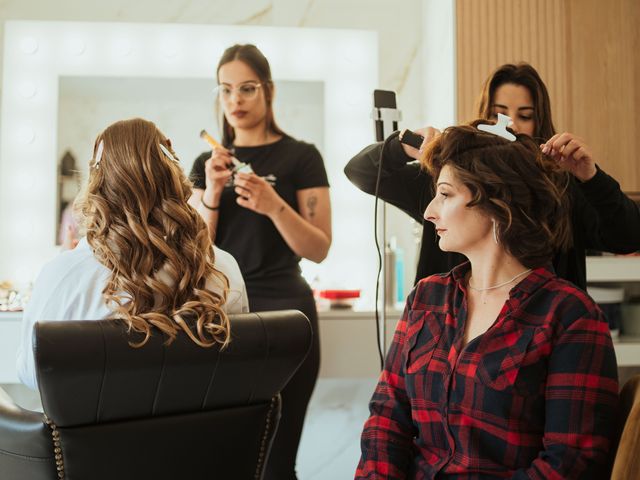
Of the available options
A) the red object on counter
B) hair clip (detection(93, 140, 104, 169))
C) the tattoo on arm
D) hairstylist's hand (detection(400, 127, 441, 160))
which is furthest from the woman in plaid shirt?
the red object on counter

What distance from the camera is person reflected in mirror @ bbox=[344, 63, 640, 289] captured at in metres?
1.31

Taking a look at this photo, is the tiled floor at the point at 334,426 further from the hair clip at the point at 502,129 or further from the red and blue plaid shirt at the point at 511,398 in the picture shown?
the hair clip at the point at 502,129

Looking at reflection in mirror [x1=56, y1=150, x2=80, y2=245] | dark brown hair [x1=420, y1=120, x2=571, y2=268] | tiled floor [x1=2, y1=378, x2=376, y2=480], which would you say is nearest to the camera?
dark brown hair [x1=420, y1=120, x2=571, y2=268]

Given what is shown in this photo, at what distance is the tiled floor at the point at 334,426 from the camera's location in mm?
2635

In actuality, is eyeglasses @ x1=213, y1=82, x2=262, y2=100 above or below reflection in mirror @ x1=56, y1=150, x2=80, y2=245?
above

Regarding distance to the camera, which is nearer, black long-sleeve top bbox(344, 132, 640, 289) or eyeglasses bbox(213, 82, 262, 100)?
black long-sleeve top bbox(344, 132, 640, 289)

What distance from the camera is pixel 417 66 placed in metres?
2.63

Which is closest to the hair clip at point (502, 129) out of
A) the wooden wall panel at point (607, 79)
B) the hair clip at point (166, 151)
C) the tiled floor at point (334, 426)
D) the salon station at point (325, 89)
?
the hair clip at point (166, 151)

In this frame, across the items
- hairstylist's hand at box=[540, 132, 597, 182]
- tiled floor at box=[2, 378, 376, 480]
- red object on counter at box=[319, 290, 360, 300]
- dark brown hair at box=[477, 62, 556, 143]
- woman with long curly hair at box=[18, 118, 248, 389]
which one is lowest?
tiled floor at box=[2, 378, 376, 480]

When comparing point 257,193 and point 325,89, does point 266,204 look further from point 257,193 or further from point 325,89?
point 325,89

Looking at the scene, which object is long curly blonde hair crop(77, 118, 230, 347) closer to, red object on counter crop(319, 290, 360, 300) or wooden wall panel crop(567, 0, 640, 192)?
red object on counter crop(319, 290, 360, 300)

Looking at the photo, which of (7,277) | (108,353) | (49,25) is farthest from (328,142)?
(108,353)

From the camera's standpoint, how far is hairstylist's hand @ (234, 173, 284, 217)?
1.74 m

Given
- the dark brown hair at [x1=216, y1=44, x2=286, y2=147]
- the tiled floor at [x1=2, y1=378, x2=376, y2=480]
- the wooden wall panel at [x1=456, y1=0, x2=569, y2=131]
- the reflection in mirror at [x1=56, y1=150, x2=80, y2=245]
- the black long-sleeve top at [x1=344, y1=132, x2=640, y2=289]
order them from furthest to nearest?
the tiled floor at [x1=2, y1=378, x2=376, y2=480] → the reflection in mirror at [x1=56, y1=150, x2=80, y2=245] → the wooden wall panel at [x1=456, y1=0, x2=569, y2=131] → the dark brown hair at [x1=216, y1=44, x2=286, y2=147] → the black long-sleeve top at [x1=344, y1=132, x2=640, y2=289]
